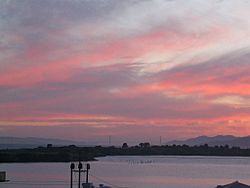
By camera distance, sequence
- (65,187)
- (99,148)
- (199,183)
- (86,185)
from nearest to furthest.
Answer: (86,185) < (65,187) < (199,183) < (99,148)

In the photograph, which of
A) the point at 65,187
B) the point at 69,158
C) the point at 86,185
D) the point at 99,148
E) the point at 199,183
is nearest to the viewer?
the point at 86,185

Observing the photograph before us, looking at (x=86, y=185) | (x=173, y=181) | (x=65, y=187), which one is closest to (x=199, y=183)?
(x=173, y=181)

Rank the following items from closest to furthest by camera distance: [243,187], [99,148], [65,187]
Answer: [243,187]
[65,187]
[99,148]

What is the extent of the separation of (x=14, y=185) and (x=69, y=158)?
135 ft

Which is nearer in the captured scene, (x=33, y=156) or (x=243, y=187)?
(x=243, y=187)

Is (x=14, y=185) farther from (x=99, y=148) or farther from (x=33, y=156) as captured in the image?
(x=99, y=148)

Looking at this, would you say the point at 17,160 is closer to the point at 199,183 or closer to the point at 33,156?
the point at 33,156

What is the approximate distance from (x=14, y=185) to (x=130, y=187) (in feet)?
23.9

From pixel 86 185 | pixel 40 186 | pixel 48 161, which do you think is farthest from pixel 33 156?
pixel 86 185

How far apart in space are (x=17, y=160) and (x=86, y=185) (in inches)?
2112

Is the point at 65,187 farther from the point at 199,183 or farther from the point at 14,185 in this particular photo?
the point at 199,183

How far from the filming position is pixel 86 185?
2614cm

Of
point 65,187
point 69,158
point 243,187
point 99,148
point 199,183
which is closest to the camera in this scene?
point 243,187

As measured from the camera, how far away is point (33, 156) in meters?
78.4
